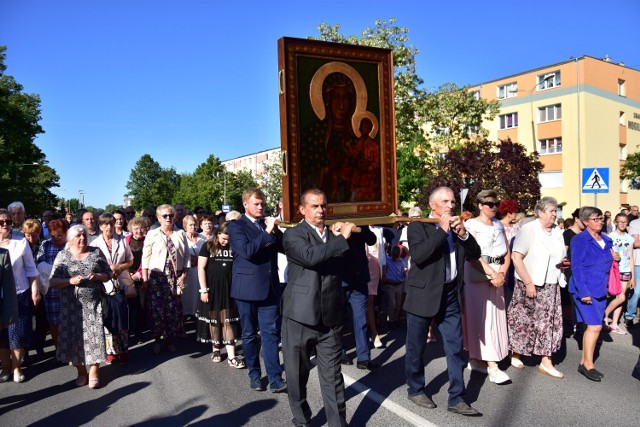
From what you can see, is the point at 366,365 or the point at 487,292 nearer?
the point at 487,292

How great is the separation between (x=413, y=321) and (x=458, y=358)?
54 centimetres

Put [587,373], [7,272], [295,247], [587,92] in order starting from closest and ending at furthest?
[295,247] → [7,272] → [587,373] → [587,92]

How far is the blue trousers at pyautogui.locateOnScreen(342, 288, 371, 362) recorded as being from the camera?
6.74m

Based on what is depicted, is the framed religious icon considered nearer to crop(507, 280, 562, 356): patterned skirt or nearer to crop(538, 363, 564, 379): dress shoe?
crop(507, 280, 562, 356): patterned skirt

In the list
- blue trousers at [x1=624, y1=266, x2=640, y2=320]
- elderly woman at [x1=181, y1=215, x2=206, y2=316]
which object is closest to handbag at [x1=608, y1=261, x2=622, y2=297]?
blue trousers at [x1=624, y1=266, x2=640, y2=320]

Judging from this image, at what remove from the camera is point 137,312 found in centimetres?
867

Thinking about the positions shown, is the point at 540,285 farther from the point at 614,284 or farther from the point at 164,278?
the point at 164,278

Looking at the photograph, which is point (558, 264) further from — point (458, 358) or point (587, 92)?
point (587, 92)

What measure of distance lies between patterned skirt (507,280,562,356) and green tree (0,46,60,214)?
1482 inches

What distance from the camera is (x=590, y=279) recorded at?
6340mm

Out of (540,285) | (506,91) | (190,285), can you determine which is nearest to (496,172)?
(190,285)

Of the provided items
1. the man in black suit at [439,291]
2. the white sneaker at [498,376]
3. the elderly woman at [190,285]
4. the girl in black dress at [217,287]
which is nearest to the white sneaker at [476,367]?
the white sneaker at [498,376]

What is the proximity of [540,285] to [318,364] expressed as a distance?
3219 millimetres

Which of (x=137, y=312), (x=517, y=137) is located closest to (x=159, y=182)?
(x=517, y=137)
